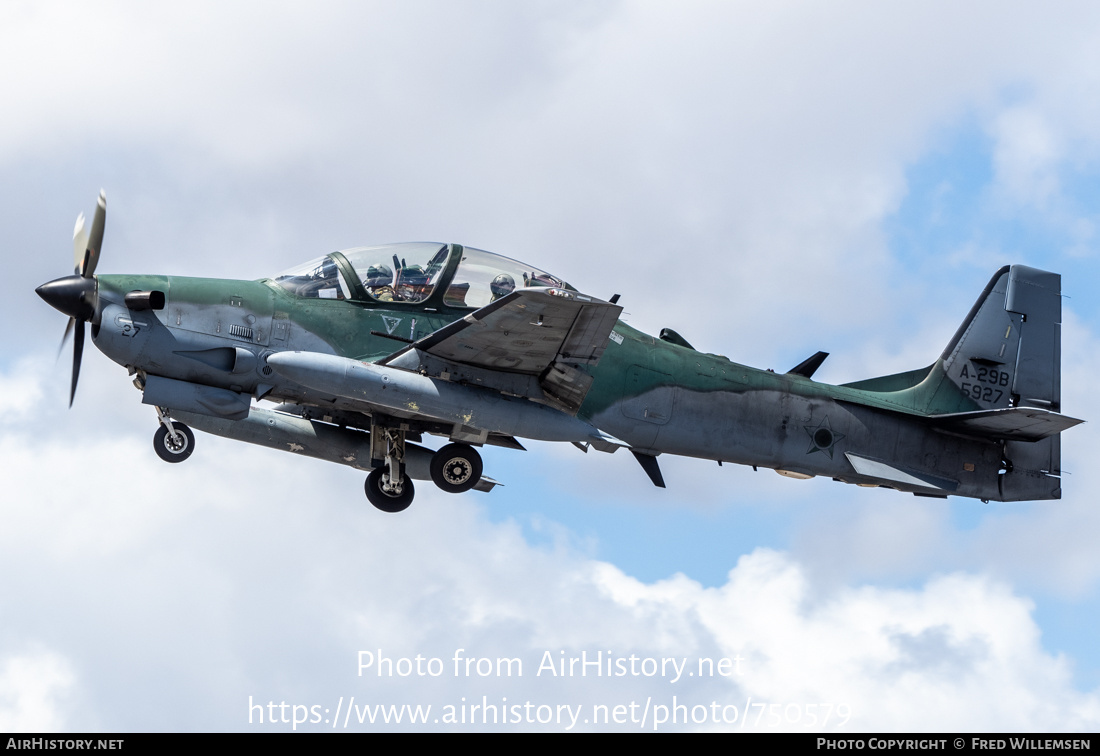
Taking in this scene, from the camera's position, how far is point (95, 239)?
1648 centimetres

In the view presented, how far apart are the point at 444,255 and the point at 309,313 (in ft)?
6.59

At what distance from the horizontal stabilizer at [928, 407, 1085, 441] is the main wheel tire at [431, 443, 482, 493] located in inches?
291

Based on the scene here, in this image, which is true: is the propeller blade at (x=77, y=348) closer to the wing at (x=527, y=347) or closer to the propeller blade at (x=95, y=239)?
the propeller blade at (x=95, y=239)

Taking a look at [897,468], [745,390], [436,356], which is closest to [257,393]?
[436,356]

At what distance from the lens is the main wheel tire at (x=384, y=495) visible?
18234 mm

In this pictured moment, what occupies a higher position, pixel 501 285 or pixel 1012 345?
pixel 1012 345

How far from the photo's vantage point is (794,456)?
1862 centimetres

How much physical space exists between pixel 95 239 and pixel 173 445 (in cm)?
300

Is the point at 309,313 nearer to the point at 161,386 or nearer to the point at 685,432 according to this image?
the point at 161,386

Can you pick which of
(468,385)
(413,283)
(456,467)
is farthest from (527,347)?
(456,467)

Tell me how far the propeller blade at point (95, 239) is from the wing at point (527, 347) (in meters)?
4.11

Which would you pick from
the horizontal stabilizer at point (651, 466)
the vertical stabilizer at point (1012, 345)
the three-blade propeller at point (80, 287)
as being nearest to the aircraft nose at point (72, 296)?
the three-blade propeller at point (80, 287)

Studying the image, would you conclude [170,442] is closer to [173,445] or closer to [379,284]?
A: [173,445]
